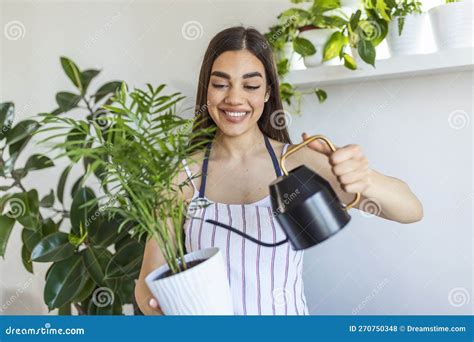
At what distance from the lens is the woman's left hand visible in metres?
0.96

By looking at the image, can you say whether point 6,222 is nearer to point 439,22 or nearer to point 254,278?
point 254,278

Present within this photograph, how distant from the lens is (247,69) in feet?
4.63

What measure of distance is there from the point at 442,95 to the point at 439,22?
0.23 m

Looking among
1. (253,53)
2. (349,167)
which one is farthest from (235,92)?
(349,167)

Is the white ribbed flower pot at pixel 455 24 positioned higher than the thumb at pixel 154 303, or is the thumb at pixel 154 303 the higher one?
the white ribbed flower pot at pixel 455 24

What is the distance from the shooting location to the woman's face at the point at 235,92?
1376mm

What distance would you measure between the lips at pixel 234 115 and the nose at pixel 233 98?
0.03 m

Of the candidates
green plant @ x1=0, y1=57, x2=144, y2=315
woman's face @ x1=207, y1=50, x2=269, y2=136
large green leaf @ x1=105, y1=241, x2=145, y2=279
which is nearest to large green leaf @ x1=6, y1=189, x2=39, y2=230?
green plant @ x1=0, y1=57, x2=144, y2=315

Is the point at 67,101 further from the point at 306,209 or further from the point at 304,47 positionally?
the point at 306,209

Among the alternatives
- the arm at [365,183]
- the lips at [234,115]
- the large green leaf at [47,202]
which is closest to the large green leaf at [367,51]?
the arm at [365,183]

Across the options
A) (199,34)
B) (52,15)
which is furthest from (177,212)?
(52,15)

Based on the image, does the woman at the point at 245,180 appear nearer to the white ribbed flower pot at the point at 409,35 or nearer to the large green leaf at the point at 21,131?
the white ribbed flower pot at the point at 409,35

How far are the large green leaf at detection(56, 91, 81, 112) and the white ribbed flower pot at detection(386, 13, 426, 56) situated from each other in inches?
37.7
